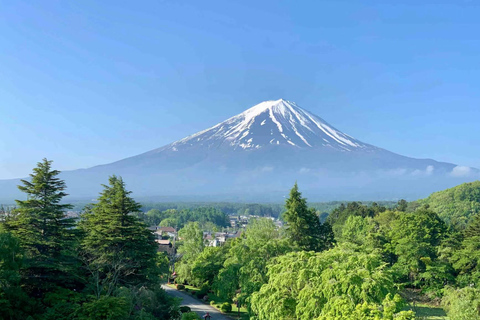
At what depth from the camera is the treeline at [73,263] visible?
699 inches

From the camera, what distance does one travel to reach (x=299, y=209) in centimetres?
3391

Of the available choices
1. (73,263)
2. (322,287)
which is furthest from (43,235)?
(322,287)

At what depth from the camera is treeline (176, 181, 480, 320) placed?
16.2 metres

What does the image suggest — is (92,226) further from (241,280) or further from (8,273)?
(241,280)

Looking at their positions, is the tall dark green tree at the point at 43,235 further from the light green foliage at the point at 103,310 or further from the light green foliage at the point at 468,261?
the light green foliage at the point at 468,261

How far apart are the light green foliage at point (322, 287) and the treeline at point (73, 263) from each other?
23.5 feet

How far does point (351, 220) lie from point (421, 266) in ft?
69.8

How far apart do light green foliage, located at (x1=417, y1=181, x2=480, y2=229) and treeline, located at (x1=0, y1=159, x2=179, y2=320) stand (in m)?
66.8

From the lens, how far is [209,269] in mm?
34969

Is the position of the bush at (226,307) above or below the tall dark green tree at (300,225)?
below

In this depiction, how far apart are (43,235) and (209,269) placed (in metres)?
17.1

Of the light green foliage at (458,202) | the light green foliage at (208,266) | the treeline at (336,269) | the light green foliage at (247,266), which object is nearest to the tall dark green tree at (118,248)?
the light green foliage at (247,266)

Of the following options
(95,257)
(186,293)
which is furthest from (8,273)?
(186,293)

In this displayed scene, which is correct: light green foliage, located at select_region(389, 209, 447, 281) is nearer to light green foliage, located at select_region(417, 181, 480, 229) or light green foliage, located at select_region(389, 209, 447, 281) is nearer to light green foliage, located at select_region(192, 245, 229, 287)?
light green foliage, located at select_region(192, 245, 229, 287)
